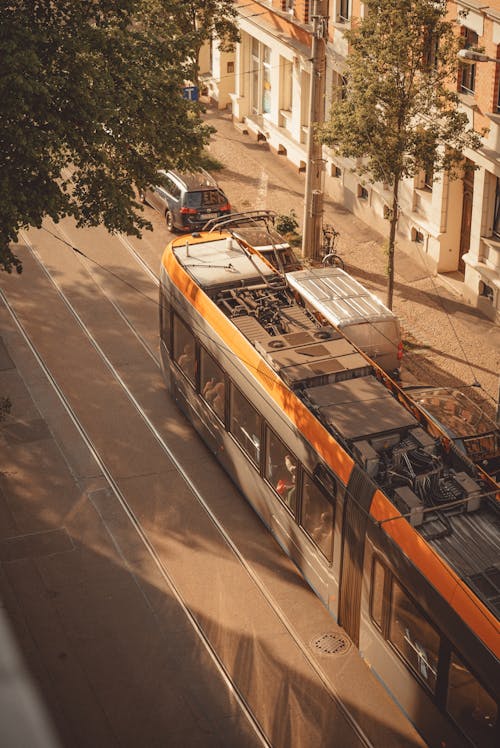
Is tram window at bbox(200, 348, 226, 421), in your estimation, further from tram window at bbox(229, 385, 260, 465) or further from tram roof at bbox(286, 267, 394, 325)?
tram roof at bbox(286, 267, 394, 325)

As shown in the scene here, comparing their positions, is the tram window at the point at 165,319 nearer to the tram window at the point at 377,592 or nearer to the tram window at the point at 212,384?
the tram window at the point at 212,384

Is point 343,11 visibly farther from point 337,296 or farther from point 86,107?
point 86,107

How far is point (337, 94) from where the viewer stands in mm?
32625

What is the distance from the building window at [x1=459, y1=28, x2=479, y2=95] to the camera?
26.4 m

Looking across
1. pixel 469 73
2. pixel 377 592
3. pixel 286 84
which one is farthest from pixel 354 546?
pixel 286 84

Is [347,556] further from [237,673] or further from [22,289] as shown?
[22,289]

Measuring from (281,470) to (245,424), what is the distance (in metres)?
1.58

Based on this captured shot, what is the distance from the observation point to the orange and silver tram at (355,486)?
13.1 m

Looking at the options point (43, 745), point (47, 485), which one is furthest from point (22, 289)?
point (43, 745)

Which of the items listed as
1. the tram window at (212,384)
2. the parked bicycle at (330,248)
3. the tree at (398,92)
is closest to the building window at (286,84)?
the parked bicycle at (330,248)

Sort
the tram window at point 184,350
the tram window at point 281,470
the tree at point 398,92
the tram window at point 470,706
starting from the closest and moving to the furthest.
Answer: the tram window at point 470,706
the tram window at point 281,470
the tram window at point 184,350
the tree at point 398,92

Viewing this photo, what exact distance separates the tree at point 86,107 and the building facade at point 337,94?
604cm

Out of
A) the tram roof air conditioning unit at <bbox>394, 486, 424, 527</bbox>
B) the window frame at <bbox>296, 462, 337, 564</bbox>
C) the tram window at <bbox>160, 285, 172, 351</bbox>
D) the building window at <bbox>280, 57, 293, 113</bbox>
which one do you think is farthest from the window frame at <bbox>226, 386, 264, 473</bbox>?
the building window at <bbox>280, 57, 293, 113</bbox>

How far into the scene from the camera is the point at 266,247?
94.0 feet
